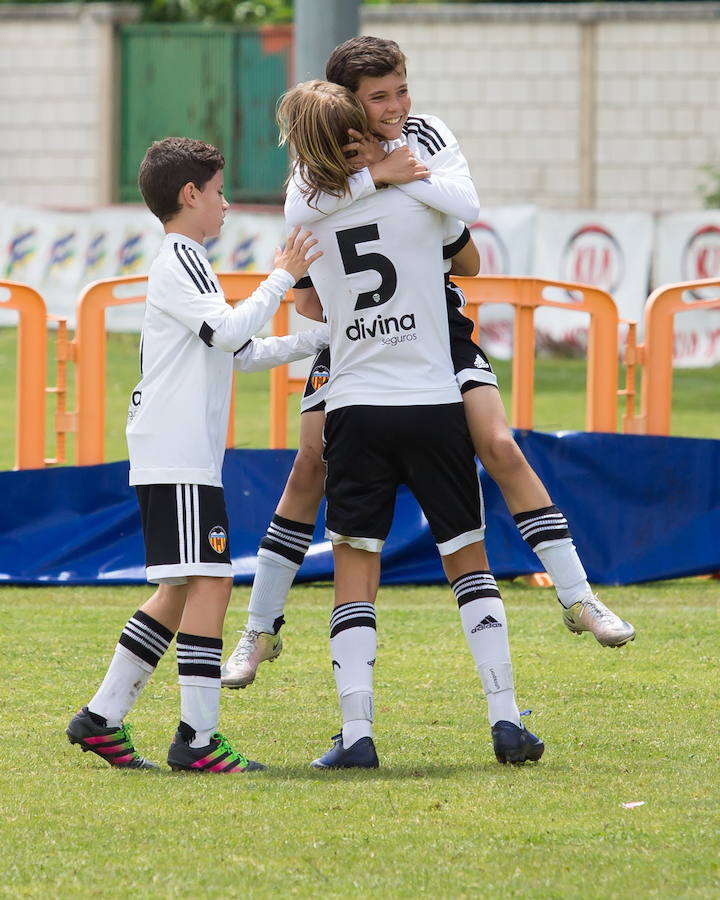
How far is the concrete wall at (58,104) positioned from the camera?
2398cm

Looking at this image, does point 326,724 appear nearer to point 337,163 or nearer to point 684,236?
point 337,163

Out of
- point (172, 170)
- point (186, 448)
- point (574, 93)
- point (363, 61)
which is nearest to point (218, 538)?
point (186, 448)

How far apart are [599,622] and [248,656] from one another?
1152 mm

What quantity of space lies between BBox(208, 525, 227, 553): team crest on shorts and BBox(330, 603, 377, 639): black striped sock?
0.39m

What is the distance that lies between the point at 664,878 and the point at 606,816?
47cm

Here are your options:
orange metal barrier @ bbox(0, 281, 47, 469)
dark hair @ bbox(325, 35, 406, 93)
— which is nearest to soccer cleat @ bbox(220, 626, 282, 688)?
dark hair @ bbox(325, 35, 406, 93)

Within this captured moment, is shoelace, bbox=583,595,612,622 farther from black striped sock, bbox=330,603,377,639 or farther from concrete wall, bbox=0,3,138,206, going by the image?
concrete wall, bbox=0,3,138,206

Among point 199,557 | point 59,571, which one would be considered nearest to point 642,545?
point 59,571

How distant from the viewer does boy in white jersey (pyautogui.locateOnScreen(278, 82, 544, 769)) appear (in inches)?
176

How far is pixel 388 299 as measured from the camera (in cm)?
448

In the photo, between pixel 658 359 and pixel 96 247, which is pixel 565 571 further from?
pixel 96 247

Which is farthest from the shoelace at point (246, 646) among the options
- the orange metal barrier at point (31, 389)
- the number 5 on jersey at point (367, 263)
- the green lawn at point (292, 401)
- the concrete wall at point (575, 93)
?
the concrete wall at point (575, 93)

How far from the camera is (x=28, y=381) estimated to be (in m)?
7.81

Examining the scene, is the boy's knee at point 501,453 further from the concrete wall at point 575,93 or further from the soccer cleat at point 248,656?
the concrete wall at point 575,93
